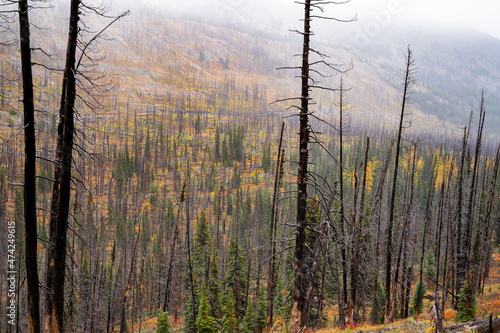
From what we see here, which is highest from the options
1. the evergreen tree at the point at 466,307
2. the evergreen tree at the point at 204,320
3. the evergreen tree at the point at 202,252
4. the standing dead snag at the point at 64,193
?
the standing dead snag at the point at 64,193

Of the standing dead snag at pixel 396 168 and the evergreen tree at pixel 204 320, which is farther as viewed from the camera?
the evergreen tree at pixel 204 320

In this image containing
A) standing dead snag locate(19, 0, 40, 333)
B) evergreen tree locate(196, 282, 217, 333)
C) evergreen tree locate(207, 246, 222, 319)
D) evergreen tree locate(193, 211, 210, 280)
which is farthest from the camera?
evergreen tree locate(193, 211, 210, 280)

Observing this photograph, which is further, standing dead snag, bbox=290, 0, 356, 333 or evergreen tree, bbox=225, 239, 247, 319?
evergreen tree, bbox=225, 239, 247, 319

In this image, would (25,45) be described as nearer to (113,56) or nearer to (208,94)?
(208,94)

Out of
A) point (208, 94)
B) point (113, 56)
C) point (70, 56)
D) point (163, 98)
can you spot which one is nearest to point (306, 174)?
point (70, 56)

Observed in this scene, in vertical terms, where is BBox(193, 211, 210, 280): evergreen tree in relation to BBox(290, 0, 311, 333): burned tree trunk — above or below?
below

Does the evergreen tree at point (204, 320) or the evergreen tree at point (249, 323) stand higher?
the evergreen tree at point (204, 320)

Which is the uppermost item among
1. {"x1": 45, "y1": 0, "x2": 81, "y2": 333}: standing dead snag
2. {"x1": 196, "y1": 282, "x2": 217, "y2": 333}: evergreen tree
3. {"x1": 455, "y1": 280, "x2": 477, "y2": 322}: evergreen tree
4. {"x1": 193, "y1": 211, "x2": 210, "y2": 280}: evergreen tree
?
{"x1": 45, "y1": 0, "x2": 81, "y2": 333}: standing dead snag

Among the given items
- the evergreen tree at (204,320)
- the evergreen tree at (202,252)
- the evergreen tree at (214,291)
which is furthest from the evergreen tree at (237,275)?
the evergreen tree at (202,252)

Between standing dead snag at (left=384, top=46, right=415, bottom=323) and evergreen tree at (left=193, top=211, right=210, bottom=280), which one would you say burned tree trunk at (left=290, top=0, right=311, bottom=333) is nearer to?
standing dead snag at (left=384, top=46, right=415, bottom=323)

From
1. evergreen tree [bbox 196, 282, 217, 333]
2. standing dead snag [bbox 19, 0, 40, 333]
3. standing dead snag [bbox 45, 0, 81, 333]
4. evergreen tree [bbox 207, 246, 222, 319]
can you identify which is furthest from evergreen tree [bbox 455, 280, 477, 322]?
evergreen tree [bbox 207, 246, 222, 319]

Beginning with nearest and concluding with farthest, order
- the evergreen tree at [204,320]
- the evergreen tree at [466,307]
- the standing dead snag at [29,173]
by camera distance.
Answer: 1. the standing dead snag at [29,173]
2. the evergreen tree at [466,307]
3. the evergreen tree at [204,320]

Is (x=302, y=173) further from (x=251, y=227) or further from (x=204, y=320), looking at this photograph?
(x=251, y=227)

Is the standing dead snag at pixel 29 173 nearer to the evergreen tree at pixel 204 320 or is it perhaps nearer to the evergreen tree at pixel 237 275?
the evergreen tree at pixel 204 320
